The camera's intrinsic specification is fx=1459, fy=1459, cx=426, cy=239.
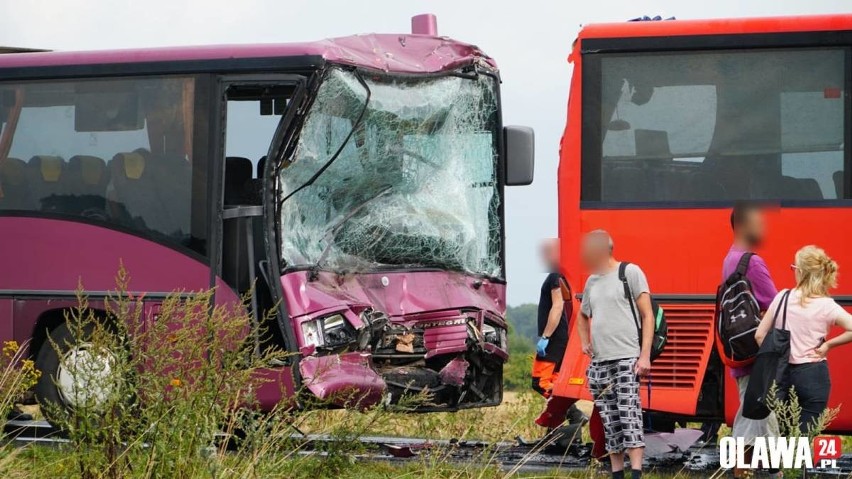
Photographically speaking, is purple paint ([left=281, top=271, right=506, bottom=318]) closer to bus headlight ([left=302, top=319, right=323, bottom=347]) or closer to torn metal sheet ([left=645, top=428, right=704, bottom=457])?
bus headlight ([left=302, top=319, right=323, bottom=347])

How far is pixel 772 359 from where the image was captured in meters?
8.90

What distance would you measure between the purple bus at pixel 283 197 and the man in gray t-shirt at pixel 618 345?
6.73 feet

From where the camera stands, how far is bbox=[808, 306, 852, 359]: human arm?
341 inches

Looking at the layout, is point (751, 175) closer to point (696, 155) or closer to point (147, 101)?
point (696, 155)

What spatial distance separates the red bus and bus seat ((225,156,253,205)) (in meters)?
2.46

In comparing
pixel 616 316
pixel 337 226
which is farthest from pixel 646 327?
pixel 337 226

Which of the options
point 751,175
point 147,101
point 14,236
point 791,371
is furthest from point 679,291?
point 14,236

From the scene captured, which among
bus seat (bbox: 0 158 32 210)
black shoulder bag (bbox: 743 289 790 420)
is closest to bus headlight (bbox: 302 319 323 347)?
bus seat (bbox: 0 158 32 210)

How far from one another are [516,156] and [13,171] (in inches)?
164

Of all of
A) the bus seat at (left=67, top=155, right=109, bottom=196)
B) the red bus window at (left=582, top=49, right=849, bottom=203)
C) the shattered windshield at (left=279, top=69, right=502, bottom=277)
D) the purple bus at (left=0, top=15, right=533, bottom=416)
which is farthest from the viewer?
the bus seat at (left=67, top=155, right=109, bottom=196)

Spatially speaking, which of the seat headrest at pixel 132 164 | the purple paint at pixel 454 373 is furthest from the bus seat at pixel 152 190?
the purple paint at pixel 454 373

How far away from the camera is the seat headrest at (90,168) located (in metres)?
11.7

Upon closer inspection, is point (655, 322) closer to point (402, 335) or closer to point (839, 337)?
point (839, 337)

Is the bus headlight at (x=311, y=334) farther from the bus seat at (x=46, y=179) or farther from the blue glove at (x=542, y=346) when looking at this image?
the bus seat at (x=46, y=179)
